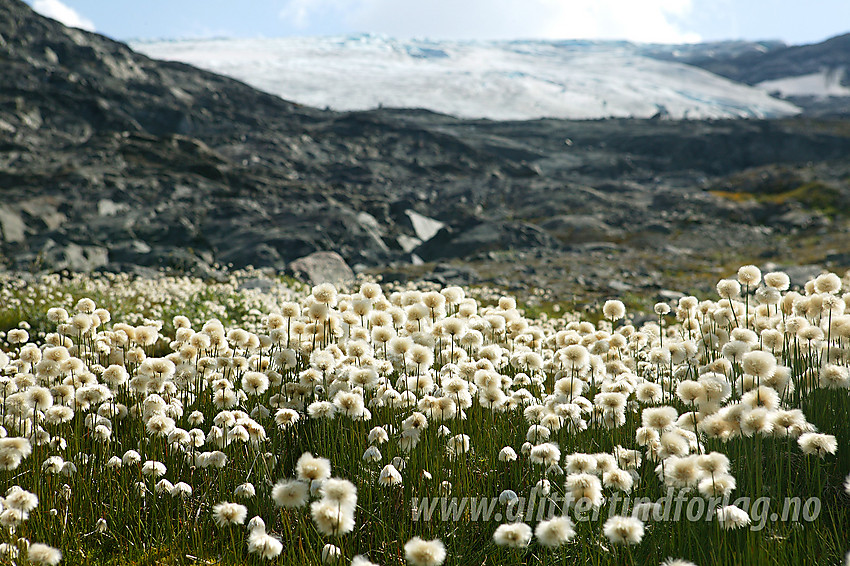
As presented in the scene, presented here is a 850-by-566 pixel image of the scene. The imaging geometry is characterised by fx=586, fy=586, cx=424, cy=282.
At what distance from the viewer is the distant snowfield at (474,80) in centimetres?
11594

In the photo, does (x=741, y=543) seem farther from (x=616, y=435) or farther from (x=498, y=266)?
(x=498, y=266)

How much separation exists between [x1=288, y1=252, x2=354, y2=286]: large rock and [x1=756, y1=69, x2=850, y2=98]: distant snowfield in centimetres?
16020

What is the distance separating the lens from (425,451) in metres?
3.86

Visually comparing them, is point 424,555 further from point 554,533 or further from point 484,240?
point 484,240

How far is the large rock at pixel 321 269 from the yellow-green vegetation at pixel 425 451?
47.4 feet

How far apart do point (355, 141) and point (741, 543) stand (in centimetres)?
7194

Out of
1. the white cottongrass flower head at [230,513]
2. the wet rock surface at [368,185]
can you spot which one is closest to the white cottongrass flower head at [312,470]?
the white cottongrass flower head at [230,513]

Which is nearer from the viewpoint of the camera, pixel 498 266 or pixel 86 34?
pixel 498 266

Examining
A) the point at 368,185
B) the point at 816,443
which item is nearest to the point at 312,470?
the point at 816,443

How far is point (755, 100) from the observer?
128625mm

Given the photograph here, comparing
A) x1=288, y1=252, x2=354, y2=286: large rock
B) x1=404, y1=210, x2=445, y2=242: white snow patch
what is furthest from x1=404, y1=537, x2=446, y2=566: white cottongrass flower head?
x1=404, y1=210, x2=445, y2=242: white snow patch

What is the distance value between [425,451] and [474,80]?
442ft

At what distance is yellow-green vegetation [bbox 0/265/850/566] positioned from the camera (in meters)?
2.97

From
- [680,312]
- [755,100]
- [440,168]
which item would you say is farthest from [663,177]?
[755,100]
